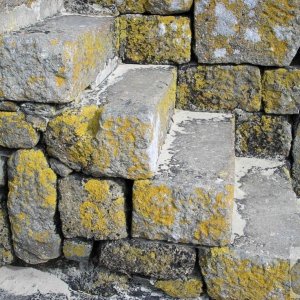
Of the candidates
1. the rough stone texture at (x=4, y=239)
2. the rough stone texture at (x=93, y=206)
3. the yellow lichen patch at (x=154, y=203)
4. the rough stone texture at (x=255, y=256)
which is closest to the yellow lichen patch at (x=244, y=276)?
the rough stone texture at (x=255, y=256)

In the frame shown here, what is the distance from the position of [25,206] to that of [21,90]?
1.71ft

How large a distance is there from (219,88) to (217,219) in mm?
1153

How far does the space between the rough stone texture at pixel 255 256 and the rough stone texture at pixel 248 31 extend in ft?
3.05

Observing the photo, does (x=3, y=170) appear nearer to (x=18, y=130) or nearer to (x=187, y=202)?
(x=18, y=130)

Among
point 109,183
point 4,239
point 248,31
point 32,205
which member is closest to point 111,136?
point 109,183

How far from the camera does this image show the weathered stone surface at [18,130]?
2293 mm


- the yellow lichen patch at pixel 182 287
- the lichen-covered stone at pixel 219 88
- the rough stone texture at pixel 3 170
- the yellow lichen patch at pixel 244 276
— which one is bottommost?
the yellow lichen patch at pixel 182 287

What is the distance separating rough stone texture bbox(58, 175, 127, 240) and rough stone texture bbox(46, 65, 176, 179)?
6 cm

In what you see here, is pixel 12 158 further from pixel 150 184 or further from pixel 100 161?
pixel 150 184

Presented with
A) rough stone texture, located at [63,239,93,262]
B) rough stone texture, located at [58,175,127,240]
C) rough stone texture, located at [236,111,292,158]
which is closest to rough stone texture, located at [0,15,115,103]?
rough stone texture, located at [58,175,127,240]

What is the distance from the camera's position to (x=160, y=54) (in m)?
3.15

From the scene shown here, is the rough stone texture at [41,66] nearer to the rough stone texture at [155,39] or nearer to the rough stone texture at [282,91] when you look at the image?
the rough stone texture at [155,39]

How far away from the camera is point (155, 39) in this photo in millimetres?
3139

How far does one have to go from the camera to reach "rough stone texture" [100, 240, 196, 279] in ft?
7.64
